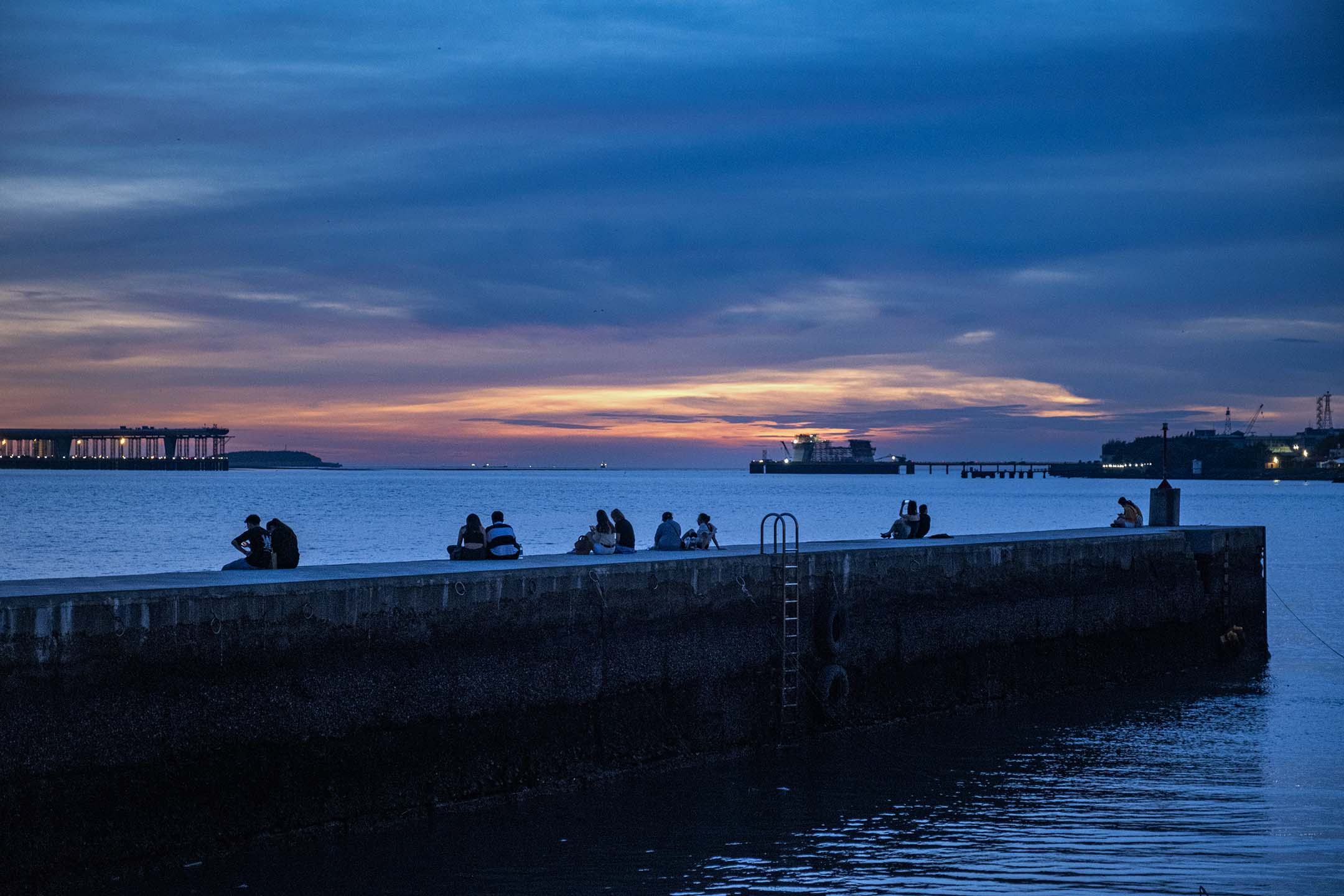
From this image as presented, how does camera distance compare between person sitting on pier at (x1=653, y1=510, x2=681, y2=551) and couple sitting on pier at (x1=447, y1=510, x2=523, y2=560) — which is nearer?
couple sitting on pier at (x1=447, y1=510, x2=523, y2=560)

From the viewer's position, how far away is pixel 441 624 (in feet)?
40.8

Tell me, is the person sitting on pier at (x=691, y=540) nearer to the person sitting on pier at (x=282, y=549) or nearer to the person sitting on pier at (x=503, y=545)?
the person sitting on pier at (x=503, y=545)

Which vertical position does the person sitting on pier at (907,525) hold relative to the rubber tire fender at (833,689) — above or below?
above

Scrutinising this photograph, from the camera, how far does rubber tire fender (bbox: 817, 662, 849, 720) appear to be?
16.2m

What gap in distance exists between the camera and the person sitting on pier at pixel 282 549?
620 inches

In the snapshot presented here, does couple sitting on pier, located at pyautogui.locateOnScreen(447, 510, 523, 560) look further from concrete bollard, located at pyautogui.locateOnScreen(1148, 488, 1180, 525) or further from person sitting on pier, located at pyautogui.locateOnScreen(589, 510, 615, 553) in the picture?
concrete bollard, located at pyautogui.locateOnScreen(1148, 488, 1180, 525)

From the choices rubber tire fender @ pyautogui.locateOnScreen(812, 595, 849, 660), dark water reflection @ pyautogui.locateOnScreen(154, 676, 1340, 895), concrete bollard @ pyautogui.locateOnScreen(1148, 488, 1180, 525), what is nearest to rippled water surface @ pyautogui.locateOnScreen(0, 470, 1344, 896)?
dark water reflection @ pyautogui.locateOnScreen(154, 676, 1340, 895)

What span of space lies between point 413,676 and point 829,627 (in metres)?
5.83

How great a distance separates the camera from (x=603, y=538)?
19.3 m

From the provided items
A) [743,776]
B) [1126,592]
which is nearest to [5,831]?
[743,776]

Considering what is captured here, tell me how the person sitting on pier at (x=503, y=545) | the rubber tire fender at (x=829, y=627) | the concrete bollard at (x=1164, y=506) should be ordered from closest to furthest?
1. the rubber tire fender at (x=829, y=627)
2. the person sitting on pier at (x=503, y=545)
3. the concrete bollard at (x=1164, y=506)

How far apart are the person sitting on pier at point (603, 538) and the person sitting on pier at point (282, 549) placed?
15.2 ft

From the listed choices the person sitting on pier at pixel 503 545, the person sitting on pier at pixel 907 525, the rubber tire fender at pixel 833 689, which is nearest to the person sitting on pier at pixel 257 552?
the person sitting on pier at pixel 503 545

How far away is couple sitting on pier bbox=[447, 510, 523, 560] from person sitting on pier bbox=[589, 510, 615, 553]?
5.31 feet
